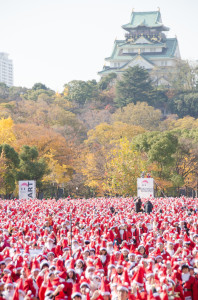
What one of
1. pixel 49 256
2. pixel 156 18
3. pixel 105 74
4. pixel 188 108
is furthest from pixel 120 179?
pixel 156 18

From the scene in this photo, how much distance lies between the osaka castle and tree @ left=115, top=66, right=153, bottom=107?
1327 centimetres

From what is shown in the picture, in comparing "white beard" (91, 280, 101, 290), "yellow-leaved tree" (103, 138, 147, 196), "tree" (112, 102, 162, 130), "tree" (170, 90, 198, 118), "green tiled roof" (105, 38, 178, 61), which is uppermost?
"green tiled roof" (105, 38, 178, 61)

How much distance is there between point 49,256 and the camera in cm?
1211

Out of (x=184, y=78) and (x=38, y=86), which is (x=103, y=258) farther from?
(x=38, y=86)

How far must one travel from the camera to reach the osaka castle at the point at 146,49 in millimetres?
105438

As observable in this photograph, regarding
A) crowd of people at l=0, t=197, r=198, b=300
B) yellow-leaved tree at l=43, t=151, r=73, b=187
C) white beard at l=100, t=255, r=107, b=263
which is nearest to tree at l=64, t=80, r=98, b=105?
yellow-leaved tree at l=43, t=151, r=73, b=187

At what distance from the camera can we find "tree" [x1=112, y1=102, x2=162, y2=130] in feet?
225

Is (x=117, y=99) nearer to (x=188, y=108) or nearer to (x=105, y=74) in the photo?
(x=188, y=108)

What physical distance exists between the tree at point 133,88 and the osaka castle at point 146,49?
13270 mm

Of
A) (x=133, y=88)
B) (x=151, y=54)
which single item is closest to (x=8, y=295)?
(x=133, y=88)

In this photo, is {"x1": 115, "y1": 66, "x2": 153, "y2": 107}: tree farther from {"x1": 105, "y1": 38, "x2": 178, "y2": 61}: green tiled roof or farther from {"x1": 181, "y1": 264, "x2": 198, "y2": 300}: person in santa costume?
{"x1": 181, "y1": 264, "x2": 198, "y2": 300}: person in santa costume

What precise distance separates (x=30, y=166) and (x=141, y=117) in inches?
1095

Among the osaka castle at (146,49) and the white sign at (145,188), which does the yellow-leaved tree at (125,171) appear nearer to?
the white sign at (145,188)

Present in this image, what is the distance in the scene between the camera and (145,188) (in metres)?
34.2
